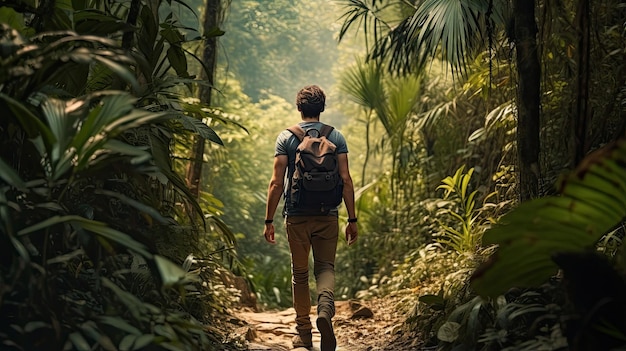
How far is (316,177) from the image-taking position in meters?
4.34

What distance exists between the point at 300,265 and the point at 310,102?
95cm

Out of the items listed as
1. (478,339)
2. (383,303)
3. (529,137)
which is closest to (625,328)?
(478,339)

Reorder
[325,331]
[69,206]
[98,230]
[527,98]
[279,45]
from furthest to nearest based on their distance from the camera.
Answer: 1. [279,45]
2. [325,331]
3. [527,98]
4. [69,206]
5. [98,230]

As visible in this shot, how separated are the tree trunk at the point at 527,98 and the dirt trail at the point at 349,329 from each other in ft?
4.27

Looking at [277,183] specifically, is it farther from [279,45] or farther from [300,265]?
[279,45]

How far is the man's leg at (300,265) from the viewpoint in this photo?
4.46 metres

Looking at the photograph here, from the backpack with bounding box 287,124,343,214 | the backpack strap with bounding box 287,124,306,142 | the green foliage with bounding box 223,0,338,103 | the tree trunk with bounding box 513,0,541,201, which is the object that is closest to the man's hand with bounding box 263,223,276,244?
the backpack with bounding box 287,124,343,214

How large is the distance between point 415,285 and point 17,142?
4206 millimetres

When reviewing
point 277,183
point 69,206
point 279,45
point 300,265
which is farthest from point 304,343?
point 279,45

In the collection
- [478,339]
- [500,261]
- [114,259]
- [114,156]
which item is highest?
[114,156]

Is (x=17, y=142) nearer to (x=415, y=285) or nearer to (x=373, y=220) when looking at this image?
(x=415, y=285)

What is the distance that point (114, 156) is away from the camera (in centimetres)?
267

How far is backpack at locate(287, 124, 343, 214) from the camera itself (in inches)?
171

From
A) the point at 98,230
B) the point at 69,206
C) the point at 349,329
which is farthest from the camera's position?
the point at 349,329
